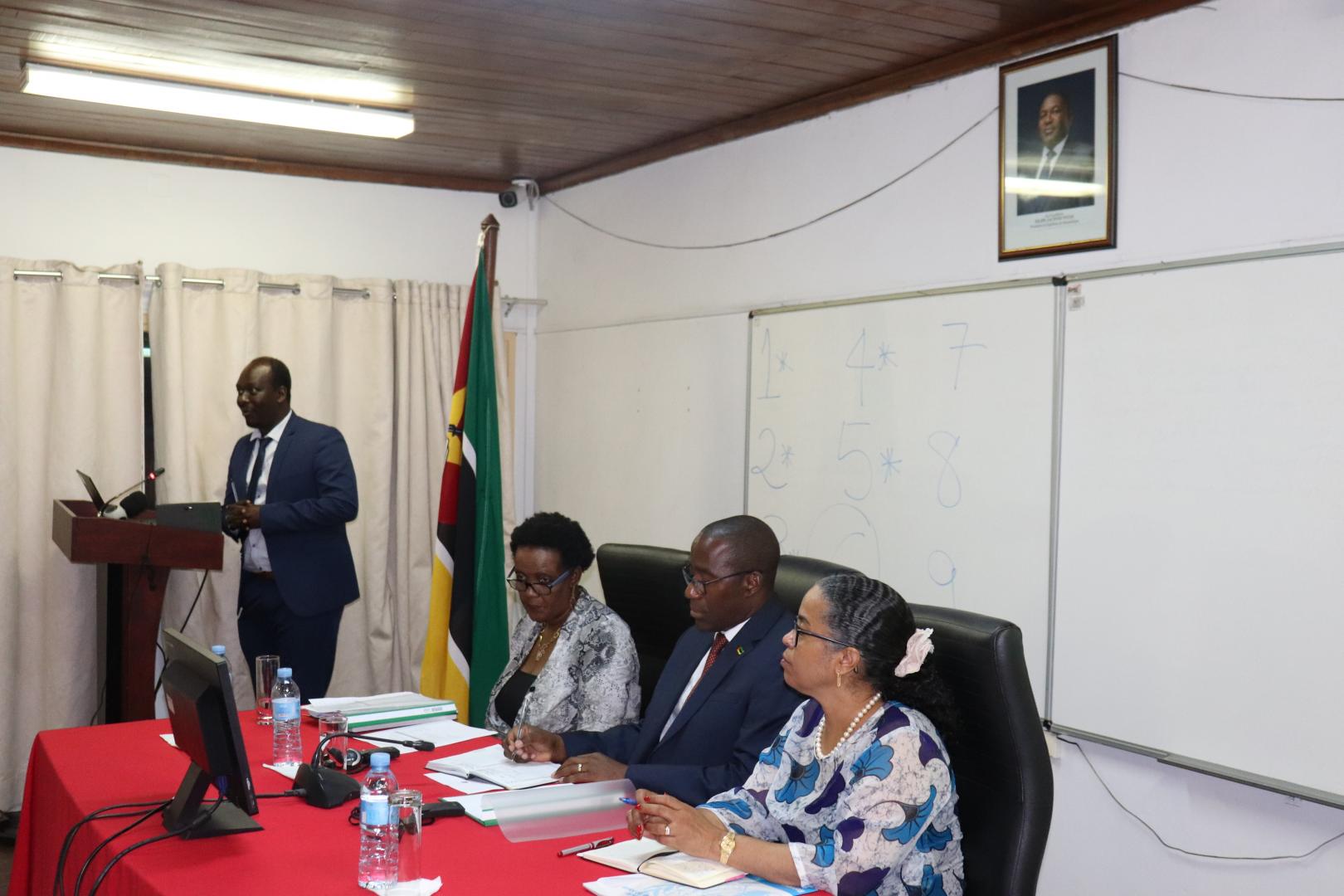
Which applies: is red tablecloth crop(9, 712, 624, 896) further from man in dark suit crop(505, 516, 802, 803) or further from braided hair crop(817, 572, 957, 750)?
braided hair crop(817, 572, 957, 750)

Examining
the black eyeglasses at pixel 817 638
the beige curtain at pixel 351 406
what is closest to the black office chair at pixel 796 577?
the black eyeglasses at pixel 817 638

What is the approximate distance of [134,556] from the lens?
13.8 feet

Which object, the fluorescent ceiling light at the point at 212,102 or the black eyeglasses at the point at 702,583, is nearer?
the black eyeglasses at the point at 702,583

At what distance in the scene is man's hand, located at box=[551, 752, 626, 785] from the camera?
102 inches

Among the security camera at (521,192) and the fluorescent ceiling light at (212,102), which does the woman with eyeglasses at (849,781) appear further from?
the security camera at (521,192)

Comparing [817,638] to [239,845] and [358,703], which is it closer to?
[239,845]

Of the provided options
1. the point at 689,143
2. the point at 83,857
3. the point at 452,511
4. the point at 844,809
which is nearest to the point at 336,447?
the point at 452,511

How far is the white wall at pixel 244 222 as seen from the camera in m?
5.10

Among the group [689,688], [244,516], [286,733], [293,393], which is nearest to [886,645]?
[689,688]

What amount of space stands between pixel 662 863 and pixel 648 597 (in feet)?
4.22

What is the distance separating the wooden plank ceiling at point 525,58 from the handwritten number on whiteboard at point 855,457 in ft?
3.56

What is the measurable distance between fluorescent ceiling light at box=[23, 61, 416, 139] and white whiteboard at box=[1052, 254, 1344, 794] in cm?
256

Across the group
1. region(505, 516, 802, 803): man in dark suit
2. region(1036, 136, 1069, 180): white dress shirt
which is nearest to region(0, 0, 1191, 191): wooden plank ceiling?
region(1036, 136, 1069, 180): white dress shirt

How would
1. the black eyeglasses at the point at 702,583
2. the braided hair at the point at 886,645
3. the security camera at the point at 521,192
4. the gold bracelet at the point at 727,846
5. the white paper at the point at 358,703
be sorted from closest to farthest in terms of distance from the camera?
the gold bracelet at the point at 727,846, the braided hair at the point at 886,645, the black eyeglasses at the point at 702,583, the white paper at the point at 358,703, the security camera at the point at 521,192
